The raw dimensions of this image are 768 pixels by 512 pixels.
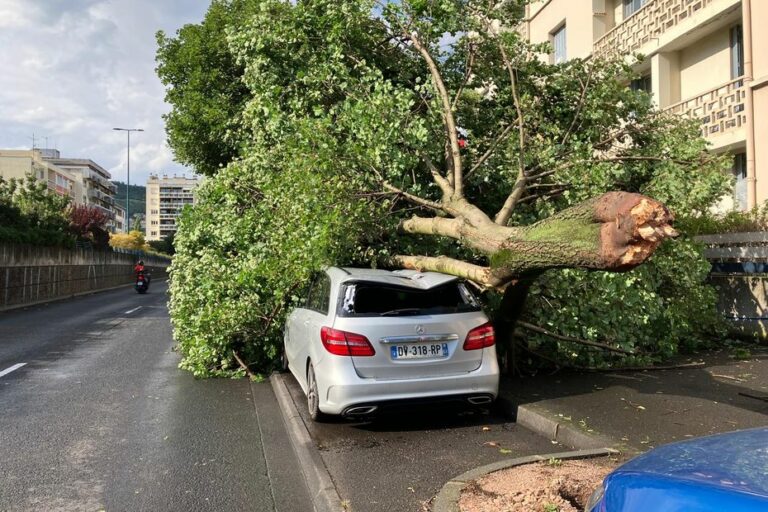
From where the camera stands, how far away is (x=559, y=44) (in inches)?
895

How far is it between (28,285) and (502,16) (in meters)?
21.7

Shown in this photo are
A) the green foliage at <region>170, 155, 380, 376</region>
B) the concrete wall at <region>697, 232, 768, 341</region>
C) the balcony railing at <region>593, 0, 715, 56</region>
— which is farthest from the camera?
the balcony railing at <region>593, 0, 715, 56</region>

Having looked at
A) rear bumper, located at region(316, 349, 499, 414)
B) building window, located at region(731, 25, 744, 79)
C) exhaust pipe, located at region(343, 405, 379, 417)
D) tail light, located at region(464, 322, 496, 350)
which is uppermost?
building window, located at region(731, 25, 744, 79)

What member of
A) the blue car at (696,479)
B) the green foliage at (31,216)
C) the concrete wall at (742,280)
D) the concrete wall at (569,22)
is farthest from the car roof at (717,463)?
the green foliage at (31,216)

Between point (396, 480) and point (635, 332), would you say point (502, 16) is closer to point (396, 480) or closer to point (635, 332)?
point (635, 332)

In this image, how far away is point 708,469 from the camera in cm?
209

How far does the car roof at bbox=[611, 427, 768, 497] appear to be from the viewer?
1.92 m

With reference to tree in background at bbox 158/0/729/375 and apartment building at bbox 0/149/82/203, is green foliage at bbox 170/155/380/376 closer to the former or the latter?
tree in background at bbox 158/0/729/375

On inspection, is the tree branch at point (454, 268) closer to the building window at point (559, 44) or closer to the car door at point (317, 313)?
the car door at point (317, 313)

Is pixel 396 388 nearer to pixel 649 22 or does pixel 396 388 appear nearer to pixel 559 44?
pixel 649 22

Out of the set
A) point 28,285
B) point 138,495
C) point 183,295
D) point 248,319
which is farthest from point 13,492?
point 28,285

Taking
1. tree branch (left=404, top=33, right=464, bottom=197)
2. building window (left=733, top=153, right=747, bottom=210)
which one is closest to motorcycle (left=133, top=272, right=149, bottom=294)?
tree branch (left=404, top=33, right=464, bottom=197)

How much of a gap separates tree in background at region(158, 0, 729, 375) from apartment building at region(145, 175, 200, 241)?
17978 centimetres

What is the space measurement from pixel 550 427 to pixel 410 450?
1.33 meters
